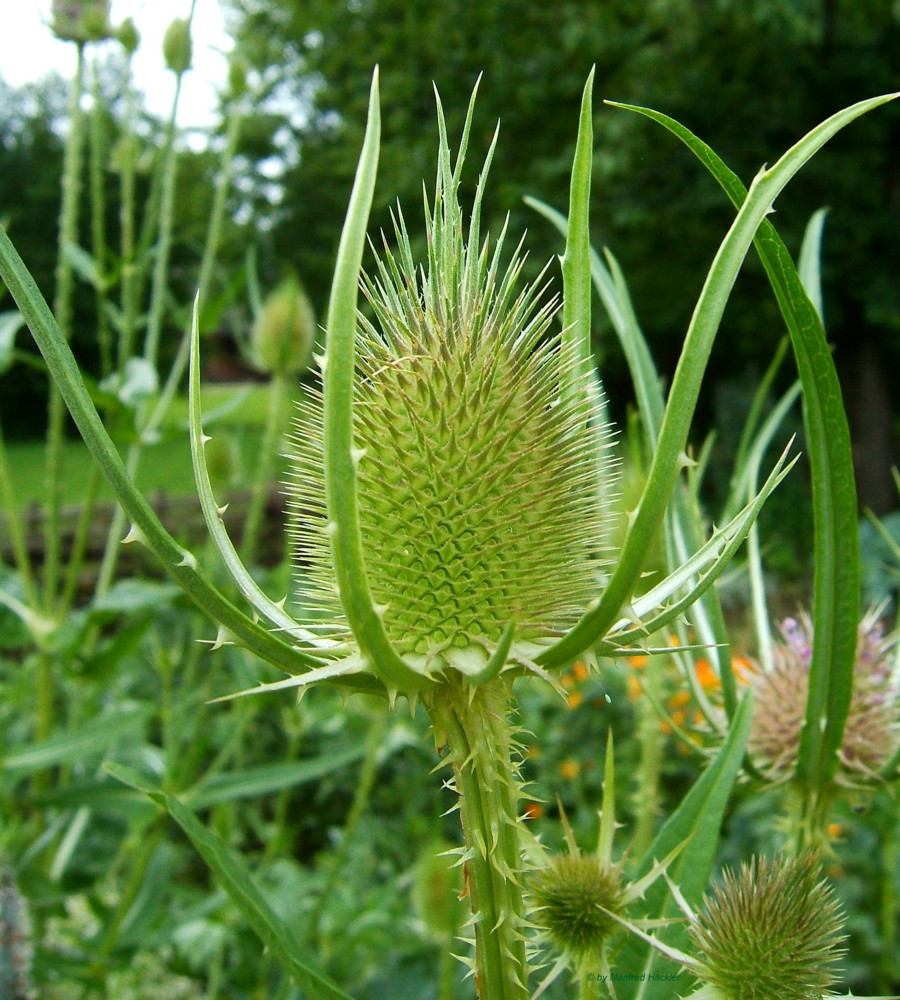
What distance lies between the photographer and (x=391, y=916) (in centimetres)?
222

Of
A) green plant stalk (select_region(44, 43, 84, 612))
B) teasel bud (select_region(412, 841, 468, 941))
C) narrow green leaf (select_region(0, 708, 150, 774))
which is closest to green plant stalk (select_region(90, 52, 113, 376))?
green plant stalk (select_region(44, 43, 84, 612))

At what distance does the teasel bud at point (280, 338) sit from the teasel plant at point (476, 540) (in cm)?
156

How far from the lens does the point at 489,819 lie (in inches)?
25.7

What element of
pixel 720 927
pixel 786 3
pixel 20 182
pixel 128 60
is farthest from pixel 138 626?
A: pixel 20 182

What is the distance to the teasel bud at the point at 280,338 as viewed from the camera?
2.35m

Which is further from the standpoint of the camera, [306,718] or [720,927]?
[306,718]

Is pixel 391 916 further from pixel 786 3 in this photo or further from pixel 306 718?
pixel 786 3

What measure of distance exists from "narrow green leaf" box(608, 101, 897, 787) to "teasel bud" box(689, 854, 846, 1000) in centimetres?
11

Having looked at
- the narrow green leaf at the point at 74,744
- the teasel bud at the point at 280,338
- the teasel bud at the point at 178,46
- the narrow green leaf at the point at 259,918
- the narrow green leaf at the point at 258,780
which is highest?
the teasel bud at the point at 178,46

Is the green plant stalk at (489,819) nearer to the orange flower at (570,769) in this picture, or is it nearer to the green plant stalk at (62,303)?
the green plant stalk at (62,303)

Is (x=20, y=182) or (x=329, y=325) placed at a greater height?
(x=20, y=182)

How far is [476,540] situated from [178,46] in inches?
60.5

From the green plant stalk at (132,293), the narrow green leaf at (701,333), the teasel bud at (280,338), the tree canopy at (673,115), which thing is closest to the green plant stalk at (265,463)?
the teasel bud at (280,338)

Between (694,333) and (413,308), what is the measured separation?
0.28m
